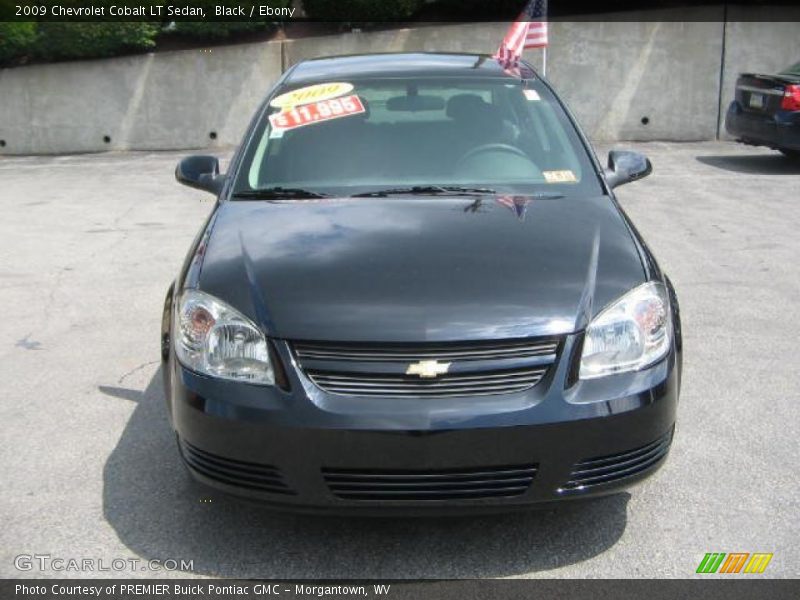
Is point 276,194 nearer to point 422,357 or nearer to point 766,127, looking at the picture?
point 422,357

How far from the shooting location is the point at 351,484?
10.7 ft

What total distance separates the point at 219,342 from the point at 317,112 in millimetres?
1828

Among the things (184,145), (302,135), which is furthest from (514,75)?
(184,145)

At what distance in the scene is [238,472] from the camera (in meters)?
3.36

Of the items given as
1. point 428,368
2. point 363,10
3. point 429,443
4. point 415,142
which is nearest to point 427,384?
point 428,368

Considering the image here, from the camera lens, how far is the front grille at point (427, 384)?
3.23 m

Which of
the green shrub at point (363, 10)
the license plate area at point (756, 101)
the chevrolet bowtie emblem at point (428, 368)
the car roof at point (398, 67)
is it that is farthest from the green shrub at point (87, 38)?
the chevrolet bowtie emblem at point (428, 368)

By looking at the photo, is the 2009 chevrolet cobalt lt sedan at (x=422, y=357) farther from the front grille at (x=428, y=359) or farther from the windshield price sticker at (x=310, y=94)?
the windshield price sticker at (x=310, y=94)

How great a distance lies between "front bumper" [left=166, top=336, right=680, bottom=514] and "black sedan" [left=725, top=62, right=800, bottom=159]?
10468 millimetres

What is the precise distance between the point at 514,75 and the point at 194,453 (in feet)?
8.85

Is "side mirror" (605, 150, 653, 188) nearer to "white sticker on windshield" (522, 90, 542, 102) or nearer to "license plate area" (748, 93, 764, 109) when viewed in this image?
"white sticker on windshield" (522, 90, 542, 102)

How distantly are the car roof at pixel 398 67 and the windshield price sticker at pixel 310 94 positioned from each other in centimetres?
9
